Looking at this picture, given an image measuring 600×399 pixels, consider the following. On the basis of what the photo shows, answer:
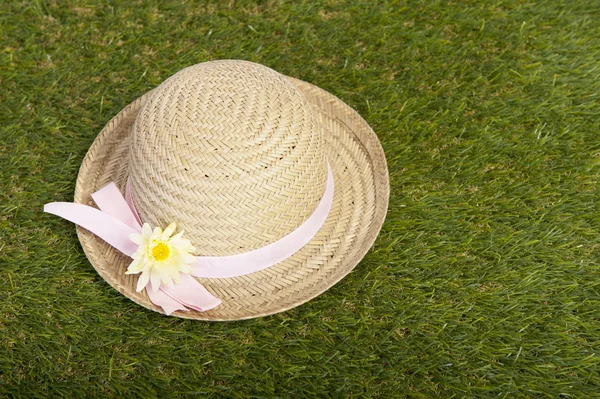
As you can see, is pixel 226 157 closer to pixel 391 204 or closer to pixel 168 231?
pixel 168 231

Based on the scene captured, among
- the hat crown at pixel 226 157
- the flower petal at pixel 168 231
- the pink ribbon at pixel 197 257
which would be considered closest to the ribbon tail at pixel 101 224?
the pink ribbon at pixel 197 257

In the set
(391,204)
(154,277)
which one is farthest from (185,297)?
(391,204)

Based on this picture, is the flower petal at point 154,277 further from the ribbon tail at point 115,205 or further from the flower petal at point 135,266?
the ribbon tail at point 115,205

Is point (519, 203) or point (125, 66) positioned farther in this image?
point (125, 66)

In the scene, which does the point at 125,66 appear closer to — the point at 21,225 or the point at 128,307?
the point at 21,225

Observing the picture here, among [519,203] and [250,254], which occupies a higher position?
[250,254]

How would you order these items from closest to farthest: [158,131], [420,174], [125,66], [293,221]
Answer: [158,131], [293,221], [420,174], [125,66]

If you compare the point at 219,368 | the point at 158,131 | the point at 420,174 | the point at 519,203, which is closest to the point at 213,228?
the point at 158,131
